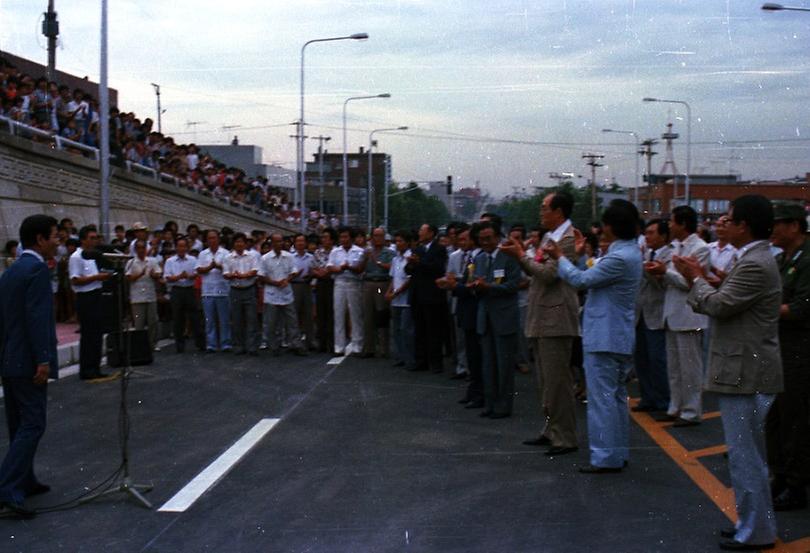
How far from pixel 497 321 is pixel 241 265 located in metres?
7.22

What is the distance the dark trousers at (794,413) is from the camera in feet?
21.2

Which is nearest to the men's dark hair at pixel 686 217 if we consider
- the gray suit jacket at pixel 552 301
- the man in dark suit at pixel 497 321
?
the man in dark suit at pixel 497 321

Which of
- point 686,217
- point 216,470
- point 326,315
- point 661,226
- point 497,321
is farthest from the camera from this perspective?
point 326,315

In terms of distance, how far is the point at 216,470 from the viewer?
24.8 ft

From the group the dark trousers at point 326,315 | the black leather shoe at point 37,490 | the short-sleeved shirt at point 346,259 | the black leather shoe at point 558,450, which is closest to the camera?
the black leather shoe at point 37,490

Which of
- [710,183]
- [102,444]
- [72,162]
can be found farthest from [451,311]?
[710,183]

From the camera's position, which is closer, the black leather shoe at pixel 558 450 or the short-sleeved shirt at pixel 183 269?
the black leather shoe at pixel 558 450

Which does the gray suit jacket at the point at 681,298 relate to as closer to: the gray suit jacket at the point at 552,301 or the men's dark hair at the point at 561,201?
the gray suit jacket at the point at 552,301

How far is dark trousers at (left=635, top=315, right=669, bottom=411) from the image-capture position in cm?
1009

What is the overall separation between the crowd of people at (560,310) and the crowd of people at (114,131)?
13.6 ft

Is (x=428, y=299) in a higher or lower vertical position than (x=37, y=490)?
higher

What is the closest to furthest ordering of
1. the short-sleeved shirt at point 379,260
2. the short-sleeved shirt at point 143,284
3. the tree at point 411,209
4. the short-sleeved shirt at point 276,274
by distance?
1. the short-sleeved shirt at point 143,284
2. the short-sleeved shirt at point 379,260
3. the short-sleeved shirt at point 276,274
4. the tree at point 411,209

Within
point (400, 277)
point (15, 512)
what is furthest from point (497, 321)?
point (400, 277)

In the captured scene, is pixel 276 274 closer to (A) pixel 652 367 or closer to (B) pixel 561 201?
(A) pixel 652 367
